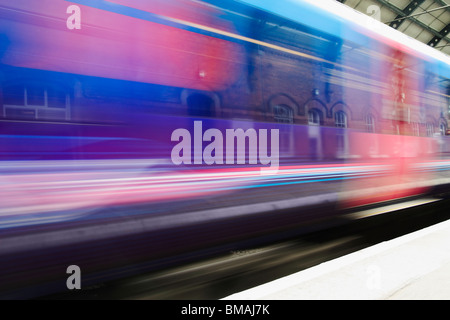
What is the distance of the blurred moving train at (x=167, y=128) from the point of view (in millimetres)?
2445

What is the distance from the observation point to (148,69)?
298 centimetres

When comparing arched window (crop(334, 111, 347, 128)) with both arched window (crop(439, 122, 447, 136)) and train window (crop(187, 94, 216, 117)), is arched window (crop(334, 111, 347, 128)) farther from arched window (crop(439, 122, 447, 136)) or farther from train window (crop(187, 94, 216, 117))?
arched window (crop(439, 122, 447, 136))

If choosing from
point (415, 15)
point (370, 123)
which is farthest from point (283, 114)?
point (415, 15)

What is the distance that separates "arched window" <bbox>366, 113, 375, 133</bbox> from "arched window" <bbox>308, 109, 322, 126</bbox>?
1.26 meters

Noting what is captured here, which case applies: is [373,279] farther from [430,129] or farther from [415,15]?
[415,15]

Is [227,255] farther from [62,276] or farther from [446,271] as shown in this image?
[446,271]

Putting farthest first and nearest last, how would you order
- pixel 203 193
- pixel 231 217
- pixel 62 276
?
pixel 231 217, pixel 203 193, pixel 62 276

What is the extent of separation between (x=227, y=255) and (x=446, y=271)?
1.94 m

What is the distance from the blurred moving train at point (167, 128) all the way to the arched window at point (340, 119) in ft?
0.09

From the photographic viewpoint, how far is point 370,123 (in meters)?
5.31

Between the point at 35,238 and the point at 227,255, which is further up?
the point at 35,238

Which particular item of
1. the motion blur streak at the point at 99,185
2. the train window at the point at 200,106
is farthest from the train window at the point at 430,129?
the train window at the point at 200,106

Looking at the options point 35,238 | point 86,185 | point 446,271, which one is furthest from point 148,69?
point 446,271

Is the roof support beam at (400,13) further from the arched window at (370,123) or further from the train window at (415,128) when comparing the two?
the arched window at (370,123)
